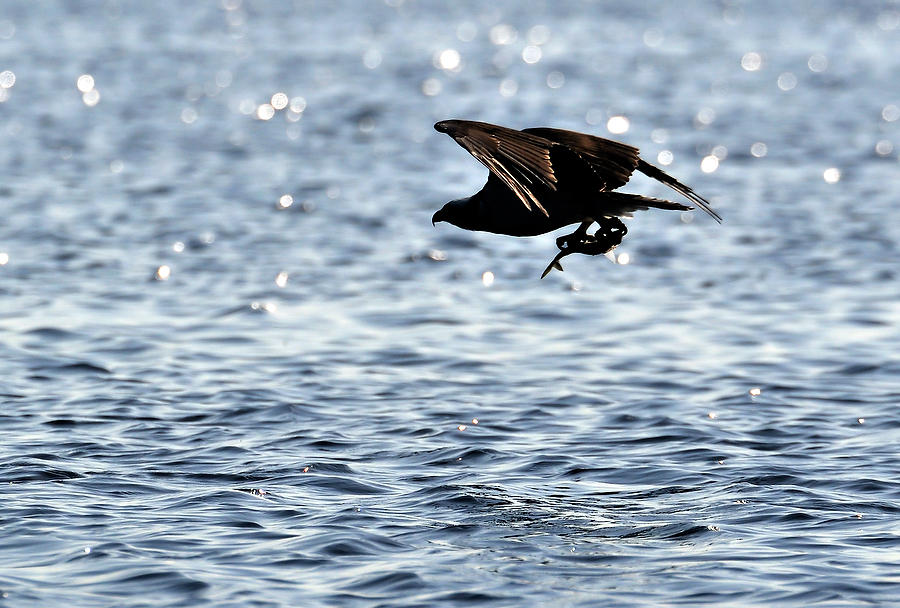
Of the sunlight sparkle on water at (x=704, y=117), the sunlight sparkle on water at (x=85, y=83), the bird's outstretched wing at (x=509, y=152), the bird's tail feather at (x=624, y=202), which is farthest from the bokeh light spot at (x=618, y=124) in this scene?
the bird's outstretched wing at (x=509, y=152)

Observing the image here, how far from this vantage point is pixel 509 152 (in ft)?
27.1

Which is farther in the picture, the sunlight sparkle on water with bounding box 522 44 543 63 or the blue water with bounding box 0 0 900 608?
the sunlight sparkle on water with bounding box 522 44 543 63

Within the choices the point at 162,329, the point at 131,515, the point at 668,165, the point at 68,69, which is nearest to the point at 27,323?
the point at 162,329

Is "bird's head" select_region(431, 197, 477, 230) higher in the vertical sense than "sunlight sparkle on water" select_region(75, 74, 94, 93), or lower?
lower

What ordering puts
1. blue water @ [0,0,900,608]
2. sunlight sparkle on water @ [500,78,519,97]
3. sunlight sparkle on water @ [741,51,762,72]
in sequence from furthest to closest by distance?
sunlight sparkle on water @ [741,51,762,72]
sunlight sparkle on water @ [500,78,519,97]
blue water @ [0,0,900,608]

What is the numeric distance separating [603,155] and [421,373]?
4.41 meters

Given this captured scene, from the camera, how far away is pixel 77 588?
7.80 metres

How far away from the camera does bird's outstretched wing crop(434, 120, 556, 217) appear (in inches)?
317

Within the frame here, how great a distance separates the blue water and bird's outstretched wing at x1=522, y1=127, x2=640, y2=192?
217 cm

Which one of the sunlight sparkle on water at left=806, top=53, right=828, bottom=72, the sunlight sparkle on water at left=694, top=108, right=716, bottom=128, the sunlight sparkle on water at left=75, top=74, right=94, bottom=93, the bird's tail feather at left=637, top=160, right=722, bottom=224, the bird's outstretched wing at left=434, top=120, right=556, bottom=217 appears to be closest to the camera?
the bird's outstretched wing at left=434, top=120, right=556, bottom=217

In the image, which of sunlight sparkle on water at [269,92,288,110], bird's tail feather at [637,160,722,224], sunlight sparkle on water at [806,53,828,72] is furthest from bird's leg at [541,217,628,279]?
sunlight sparkle on water at [806,53,828,72]

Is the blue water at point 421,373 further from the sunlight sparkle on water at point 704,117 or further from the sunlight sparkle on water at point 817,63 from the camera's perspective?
the sunlight sparkle on water at point 817,63

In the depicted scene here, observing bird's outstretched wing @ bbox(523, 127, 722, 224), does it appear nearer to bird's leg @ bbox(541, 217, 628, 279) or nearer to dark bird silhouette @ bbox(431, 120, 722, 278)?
dark bird silhouette @ bbox(431, 120, 722, 278)

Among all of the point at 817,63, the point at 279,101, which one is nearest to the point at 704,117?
the point at 279,101
